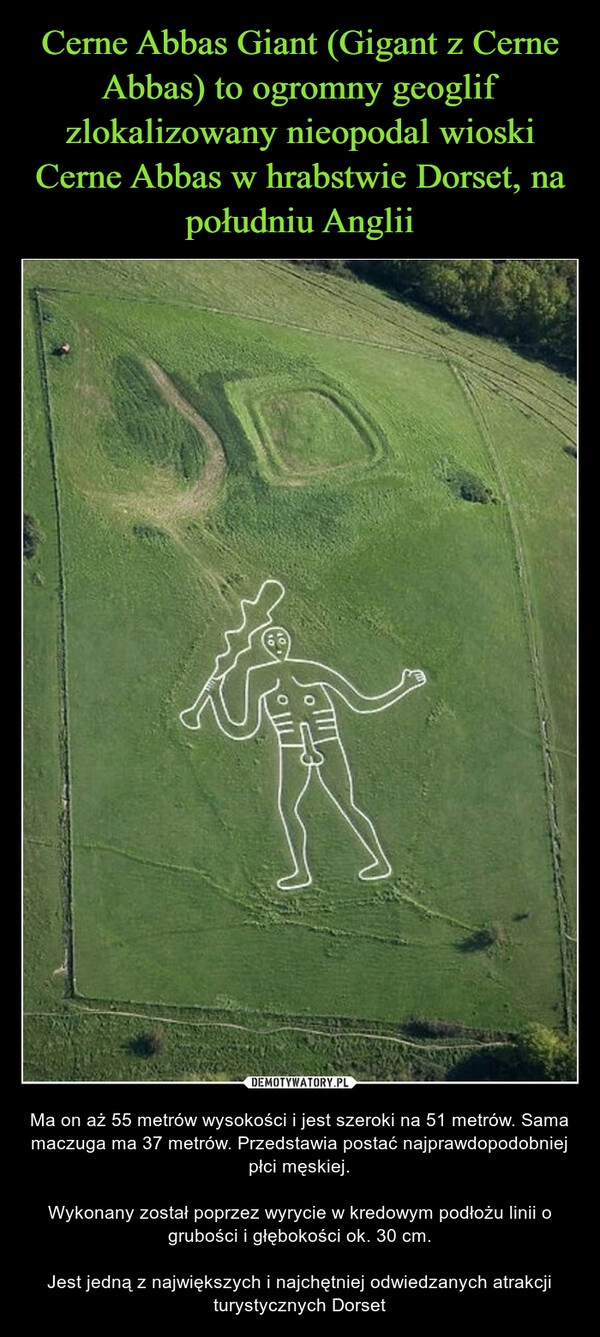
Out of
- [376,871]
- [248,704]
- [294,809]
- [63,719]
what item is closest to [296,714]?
[248,704]

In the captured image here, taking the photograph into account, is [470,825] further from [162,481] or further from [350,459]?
[162,481]

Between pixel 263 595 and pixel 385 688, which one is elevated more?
pixel 263 595

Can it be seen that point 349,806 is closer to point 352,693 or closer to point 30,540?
point 352,693

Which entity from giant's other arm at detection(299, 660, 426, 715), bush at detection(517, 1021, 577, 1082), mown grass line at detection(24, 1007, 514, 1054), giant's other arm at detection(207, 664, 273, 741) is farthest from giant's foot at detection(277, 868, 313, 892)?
bush at detection(517, 1021, 577, 1082)

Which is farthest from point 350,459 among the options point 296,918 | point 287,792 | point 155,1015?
point 155,1015

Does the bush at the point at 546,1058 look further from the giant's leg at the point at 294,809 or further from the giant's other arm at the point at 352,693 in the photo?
the giant's other arm at the point at 352,693

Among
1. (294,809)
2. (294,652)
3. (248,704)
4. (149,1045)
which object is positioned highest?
(294,652)
